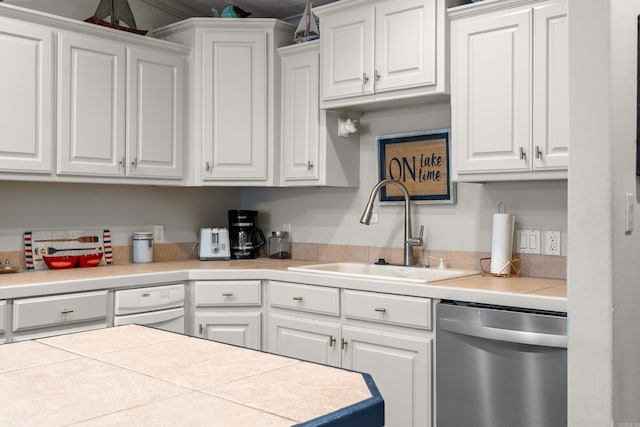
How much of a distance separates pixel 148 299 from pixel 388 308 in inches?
48.5

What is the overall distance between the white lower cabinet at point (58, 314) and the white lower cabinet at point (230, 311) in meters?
0.53

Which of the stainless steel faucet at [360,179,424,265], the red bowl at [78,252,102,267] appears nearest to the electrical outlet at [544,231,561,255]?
the stainless steel faucet at [360,179,424,265]

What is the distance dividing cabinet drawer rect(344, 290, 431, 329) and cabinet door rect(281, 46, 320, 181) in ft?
3.10

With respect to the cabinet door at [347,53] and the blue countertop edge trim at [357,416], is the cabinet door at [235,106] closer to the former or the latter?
the cabinet door at [347,53]

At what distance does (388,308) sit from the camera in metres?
2.79

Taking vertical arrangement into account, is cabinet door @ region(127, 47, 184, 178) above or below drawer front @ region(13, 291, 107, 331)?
above

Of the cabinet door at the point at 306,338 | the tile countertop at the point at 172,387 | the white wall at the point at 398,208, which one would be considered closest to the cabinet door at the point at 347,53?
the white wall at the point at 398,208

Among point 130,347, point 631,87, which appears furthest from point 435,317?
point 130,347

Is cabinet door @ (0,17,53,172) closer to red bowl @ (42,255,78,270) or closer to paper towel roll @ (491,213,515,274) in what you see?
red bowl @ (42,255,78,270)

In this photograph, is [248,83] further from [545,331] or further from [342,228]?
[545,331]

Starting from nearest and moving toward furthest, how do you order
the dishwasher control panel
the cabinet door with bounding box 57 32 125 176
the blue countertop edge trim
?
the blue countertop edge trim
the dishwasher control panel
the cabinet door with bounding box 57 32 125 176

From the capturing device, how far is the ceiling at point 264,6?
395cm

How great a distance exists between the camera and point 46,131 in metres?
3.05

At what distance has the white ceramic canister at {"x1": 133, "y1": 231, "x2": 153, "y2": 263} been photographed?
3.71 m
